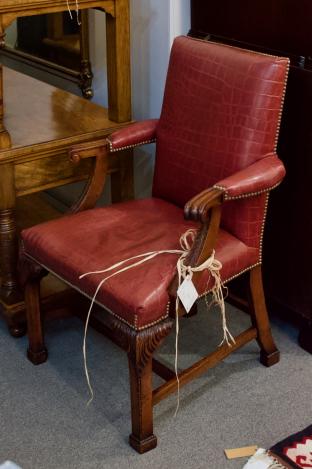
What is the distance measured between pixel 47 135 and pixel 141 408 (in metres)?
1.04

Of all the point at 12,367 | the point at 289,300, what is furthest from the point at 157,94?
the point at 12,367

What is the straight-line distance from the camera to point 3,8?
2.28 m

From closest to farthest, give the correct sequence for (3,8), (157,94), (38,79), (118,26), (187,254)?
(187,254) < (3,8) < (118,26) < (157,94) < (38,79)

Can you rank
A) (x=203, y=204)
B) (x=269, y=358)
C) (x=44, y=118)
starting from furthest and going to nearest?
(x=44, y=118) → (x=269, y=358) → (x=203, y=204)

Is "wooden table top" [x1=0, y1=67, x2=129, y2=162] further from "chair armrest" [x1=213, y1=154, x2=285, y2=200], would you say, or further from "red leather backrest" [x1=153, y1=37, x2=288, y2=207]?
"chair armrest" [x1=213, y1=154, x2=285, y2=200]

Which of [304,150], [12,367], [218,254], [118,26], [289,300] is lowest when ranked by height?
[12,367]

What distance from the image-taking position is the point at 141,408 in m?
2.15

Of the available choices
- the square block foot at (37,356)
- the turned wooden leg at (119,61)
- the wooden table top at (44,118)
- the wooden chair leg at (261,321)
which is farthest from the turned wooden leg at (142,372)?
the turned wooden leg at (119,61)

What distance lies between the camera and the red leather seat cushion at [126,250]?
80.7 inches

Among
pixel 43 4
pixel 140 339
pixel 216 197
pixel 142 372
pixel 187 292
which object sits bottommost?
pixel 142 372

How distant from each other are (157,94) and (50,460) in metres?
1.49

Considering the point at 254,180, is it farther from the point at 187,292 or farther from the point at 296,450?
the point at 296,450

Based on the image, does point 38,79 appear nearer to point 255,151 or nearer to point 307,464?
point 255,151

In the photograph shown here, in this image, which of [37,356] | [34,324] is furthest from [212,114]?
[37,356]
